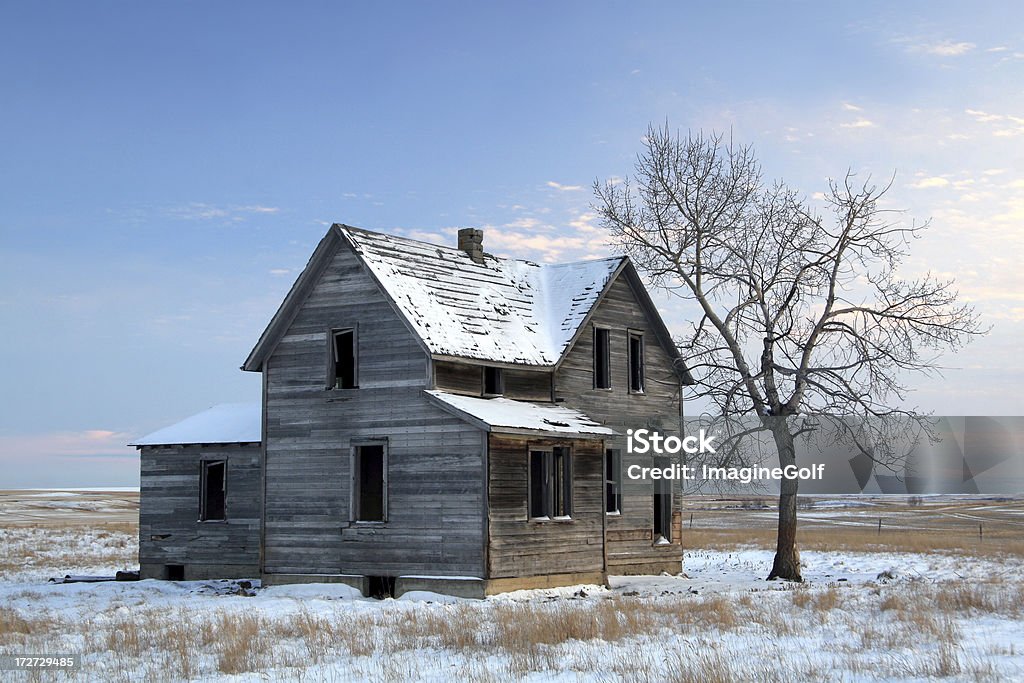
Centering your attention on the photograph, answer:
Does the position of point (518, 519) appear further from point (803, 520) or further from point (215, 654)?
point (803, 520)

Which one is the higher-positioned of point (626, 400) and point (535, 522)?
point (626, 400)

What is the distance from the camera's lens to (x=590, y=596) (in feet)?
71.4

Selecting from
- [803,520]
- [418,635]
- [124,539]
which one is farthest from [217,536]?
[803,520]

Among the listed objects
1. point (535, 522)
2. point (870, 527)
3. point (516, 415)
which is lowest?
point (870, 527)

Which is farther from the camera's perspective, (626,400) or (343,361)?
(626,400)

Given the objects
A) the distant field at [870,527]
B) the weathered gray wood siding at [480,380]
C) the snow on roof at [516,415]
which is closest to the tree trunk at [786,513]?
the snow on roof at [516,415]

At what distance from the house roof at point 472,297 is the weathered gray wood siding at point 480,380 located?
41 centimetres

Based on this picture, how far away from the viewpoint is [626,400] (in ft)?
88.6

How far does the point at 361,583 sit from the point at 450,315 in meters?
5.85

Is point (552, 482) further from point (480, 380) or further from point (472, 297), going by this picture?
point (472, 297)

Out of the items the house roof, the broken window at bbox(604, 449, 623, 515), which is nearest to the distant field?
the broken window at bbox(604, 449, 623, 515)

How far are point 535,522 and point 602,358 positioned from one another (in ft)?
19.6

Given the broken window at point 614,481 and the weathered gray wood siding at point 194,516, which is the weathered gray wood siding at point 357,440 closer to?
the weathered gray wood siding at point 194,516

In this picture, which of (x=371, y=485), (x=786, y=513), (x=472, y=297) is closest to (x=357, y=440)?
(x=472, y=297)
